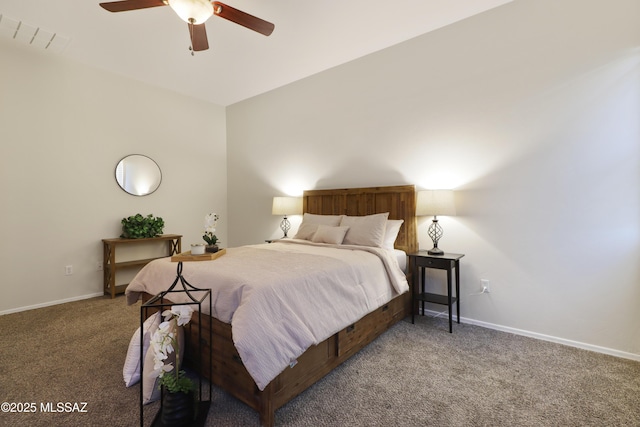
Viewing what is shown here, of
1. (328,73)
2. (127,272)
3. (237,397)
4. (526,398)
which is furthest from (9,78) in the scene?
(526,398)

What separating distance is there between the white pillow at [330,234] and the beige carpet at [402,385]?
1.06 meters

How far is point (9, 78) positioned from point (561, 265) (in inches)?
233

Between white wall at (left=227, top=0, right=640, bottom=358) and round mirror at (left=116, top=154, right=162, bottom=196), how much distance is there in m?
3.07

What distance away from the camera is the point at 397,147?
11.2 feet

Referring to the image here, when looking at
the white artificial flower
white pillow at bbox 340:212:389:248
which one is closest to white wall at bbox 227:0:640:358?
white pillow at bbox 340:212:389:248

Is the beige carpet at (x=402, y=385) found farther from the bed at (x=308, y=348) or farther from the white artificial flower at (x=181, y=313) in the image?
the white artificial flower at (x=181, y=313)

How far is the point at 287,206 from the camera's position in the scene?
4.16 metres

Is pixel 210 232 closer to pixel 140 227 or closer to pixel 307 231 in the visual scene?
pixel 307 231

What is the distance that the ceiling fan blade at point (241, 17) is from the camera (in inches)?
85.0

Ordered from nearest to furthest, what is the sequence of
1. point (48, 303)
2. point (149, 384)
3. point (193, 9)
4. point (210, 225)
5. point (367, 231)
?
1. point (149, 384)
2. point (193, 9)
3. point (210, 225)
4. point (367, 231)
5. point (48, 303)

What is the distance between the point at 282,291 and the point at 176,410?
0.77m

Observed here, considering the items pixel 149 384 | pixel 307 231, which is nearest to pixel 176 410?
pixel 149 384

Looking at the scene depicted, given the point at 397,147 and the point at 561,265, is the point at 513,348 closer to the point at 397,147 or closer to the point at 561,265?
the point at 561,265

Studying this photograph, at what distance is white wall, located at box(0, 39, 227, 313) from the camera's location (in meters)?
3.27
